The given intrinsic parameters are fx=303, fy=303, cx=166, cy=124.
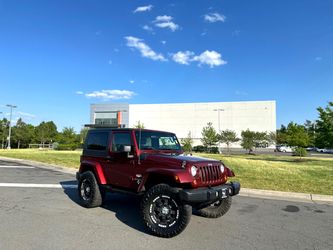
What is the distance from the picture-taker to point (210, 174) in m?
5.39

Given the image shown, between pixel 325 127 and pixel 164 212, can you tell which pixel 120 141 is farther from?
pixel 325 127

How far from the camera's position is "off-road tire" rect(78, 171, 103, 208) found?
6801 mm

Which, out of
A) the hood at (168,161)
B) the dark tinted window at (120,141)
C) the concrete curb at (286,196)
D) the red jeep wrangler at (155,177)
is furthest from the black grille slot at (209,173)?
the concrete curb at (286,196)

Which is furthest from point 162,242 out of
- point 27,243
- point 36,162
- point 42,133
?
point 42,133

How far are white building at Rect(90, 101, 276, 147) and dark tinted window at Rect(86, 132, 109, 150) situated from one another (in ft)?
232

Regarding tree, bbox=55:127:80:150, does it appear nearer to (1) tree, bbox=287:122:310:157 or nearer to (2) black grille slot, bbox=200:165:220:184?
(1) tree, bbox=287:122:310:157

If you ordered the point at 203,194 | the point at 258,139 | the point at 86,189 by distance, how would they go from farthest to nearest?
1. the point at 258,139
2. the point at 86,189
3. the point at 203,194

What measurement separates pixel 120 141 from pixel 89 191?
149 cm

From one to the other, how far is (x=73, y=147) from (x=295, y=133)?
31.1 m

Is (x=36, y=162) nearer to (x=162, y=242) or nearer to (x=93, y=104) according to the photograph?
(x=162, y=242)

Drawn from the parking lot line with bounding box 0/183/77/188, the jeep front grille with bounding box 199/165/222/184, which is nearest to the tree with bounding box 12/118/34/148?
the parking lot line with bounding box 0/183/77/188

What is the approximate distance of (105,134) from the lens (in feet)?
23.0

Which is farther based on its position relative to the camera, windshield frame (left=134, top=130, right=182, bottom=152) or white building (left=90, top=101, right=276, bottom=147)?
white building (left=90, top=101, right=276, bottom=147)

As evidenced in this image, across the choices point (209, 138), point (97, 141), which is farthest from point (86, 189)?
point (209, 138)
